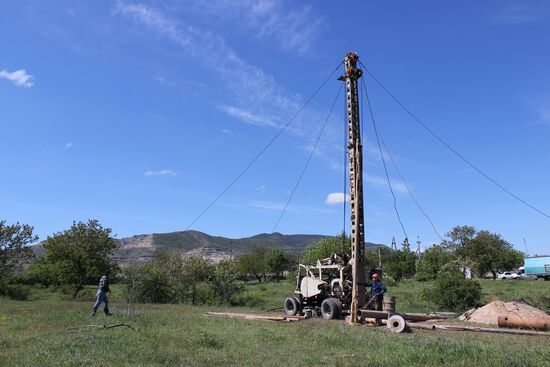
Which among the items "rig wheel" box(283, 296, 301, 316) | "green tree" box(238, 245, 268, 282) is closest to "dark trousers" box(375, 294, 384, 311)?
"rig wheel" box(283, 296, 301, 316)

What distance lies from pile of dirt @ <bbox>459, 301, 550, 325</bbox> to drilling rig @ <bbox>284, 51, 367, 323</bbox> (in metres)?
5.21

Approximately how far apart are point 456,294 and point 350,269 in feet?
33.0

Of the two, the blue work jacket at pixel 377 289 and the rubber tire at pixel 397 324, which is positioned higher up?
the blue work jacket at pixel 377 289

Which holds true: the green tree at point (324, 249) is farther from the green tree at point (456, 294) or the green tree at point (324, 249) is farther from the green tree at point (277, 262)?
the green tree at point (456, 294)

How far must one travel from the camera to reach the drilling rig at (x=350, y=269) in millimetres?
21438

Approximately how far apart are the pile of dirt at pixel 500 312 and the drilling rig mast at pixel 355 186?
528 centimetres

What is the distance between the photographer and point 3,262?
42719 mm

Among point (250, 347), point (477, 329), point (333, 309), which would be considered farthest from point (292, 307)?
point (250, 347)

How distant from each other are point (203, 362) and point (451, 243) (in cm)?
9312

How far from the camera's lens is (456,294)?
1148 inches

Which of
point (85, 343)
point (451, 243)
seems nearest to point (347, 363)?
point (85, 343)

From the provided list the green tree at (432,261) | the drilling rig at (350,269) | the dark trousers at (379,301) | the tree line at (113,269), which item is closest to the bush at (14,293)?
the tree line at (113,269)

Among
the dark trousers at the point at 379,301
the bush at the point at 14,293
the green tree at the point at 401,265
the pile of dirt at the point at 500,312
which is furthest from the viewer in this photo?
the green tree at the point at 401,265

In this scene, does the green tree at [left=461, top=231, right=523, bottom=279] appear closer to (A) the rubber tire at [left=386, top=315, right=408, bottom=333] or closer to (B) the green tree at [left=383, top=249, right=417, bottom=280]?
(B) the green tree at [left=383, top=249, right=417, bottom=280]
